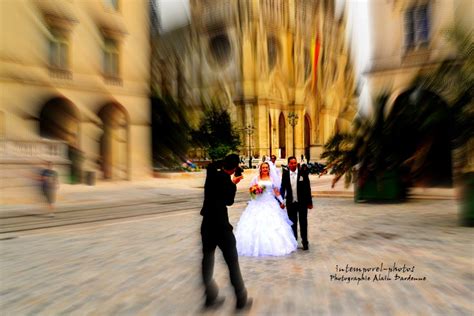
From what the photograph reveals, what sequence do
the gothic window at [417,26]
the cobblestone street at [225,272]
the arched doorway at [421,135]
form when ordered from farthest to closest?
the gothic window at [417,26] → the arched doorway at [421,135] → the cobblestone street at [225,272]

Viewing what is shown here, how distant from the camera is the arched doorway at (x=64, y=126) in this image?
1350 cm

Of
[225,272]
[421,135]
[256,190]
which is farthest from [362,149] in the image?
[225,272]

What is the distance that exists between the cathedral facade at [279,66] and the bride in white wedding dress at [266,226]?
42.5m

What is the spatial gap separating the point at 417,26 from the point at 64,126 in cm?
1584

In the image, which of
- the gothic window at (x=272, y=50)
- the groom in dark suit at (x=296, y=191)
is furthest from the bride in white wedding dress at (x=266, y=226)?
the gothic window at (x=272, y=50)

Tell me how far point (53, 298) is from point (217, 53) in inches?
2066

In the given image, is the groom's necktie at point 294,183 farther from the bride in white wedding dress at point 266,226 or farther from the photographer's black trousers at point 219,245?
the photographer's black trousers at point 219,245

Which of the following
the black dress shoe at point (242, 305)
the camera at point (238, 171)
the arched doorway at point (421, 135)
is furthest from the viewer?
the arched doorway at point (421, 135)

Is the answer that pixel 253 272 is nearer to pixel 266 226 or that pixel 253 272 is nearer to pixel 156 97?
pixel 266 226

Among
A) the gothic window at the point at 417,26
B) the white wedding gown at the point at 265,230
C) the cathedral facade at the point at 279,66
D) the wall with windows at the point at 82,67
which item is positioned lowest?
the white wedding gown at the point at 265,230

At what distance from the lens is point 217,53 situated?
5553 cm

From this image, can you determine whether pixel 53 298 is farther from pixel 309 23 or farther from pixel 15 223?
pixel 309 23

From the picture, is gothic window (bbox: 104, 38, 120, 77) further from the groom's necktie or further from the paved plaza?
the groom's necktie

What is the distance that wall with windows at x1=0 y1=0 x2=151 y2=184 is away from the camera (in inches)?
465
